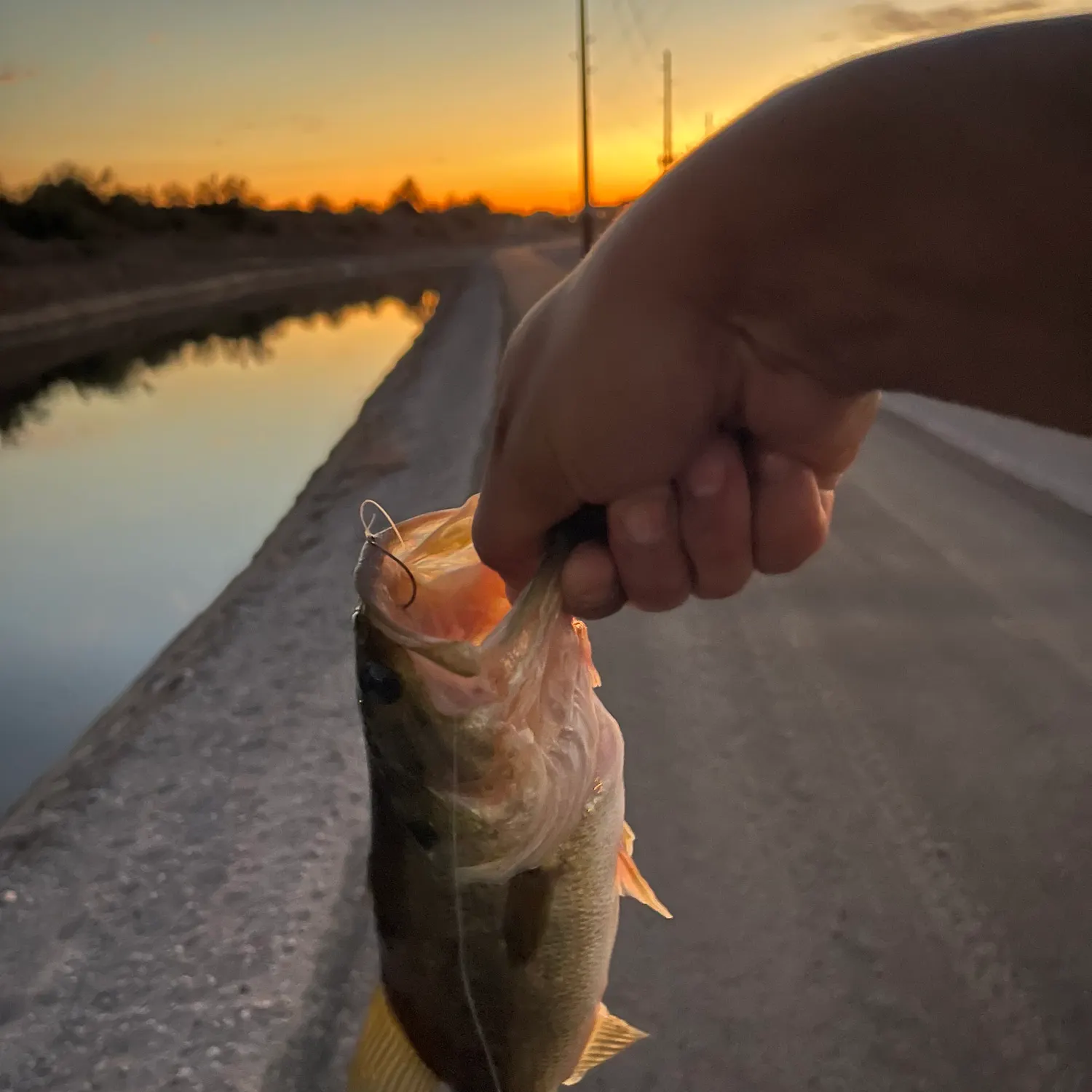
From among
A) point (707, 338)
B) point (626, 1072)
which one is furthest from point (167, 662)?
point (707, 338)

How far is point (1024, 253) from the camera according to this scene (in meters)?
0.97

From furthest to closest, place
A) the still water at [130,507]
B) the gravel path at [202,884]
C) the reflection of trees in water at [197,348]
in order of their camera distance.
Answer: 1. the reflection of trees in water at [197,348]
2. the still water at [130,507]
3. the gravel path at [202,884]

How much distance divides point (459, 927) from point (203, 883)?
169cm

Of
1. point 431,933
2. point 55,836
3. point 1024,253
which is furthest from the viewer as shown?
point 55,836

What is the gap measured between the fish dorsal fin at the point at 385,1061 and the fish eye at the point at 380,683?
0.61 metres

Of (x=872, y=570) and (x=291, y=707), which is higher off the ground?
(x=291, y=707)

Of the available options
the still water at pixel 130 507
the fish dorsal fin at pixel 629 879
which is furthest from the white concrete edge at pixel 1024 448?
the still water at pixel 130 507

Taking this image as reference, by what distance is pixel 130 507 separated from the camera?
44.3 feet

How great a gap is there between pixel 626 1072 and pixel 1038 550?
4410mm

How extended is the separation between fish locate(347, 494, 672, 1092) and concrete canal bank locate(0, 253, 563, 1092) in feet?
3.18

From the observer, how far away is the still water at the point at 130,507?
7789 millimetres

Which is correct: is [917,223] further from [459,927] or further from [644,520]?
[459,927]

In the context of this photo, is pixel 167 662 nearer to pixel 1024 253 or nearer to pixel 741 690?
pixel 741 690

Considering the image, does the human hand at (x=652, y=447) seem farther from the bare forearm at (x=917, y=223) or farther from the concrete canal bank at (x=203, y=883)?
the concrete canal bank at (x=203, y=883)
